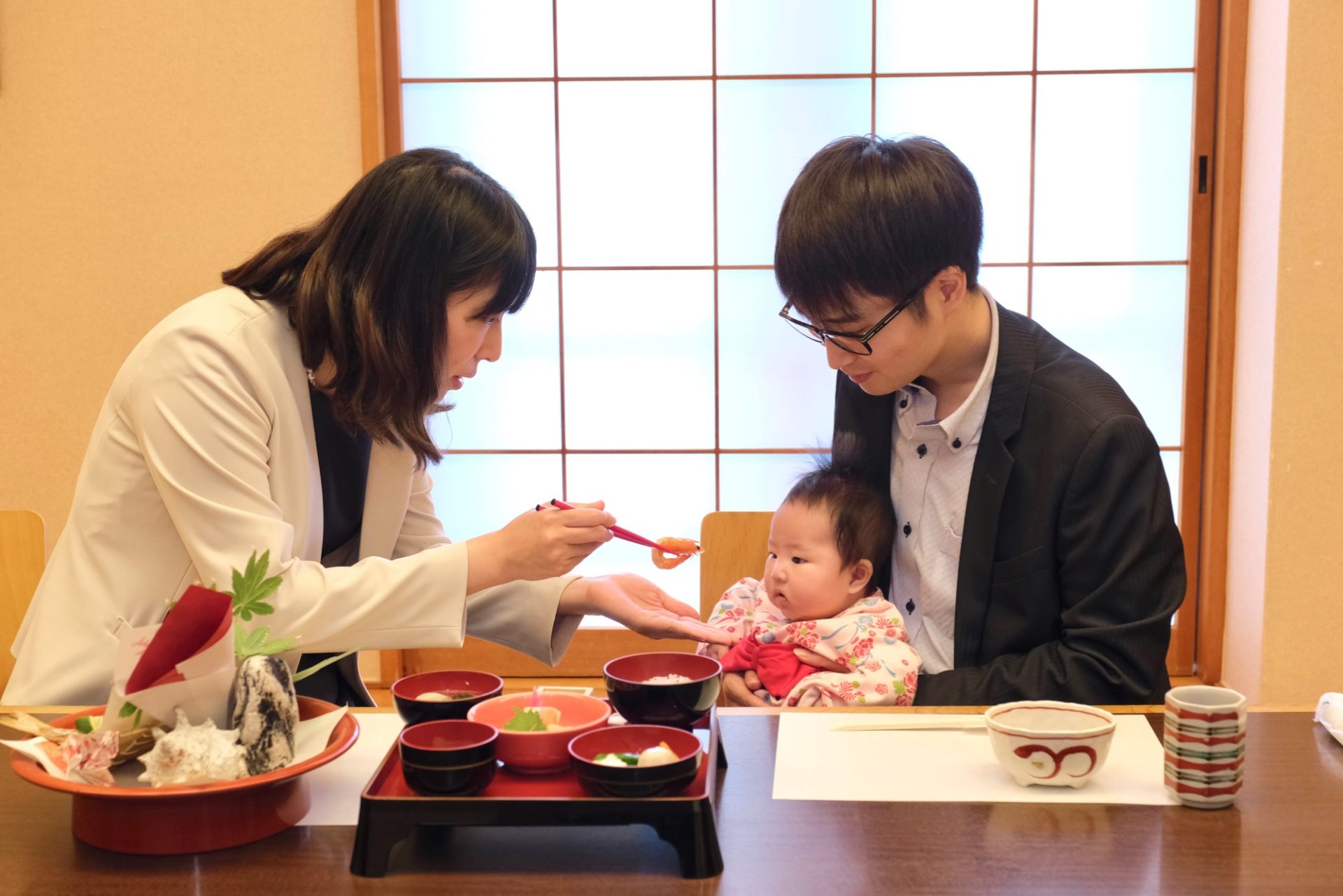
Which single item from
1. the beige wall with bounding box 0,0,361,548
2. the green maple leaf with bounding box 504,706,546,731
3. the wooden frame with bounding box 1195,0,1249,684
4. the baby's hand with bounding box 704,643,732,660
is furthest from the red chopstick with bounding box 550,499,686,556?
the wooden frame with bounding box 1195,0,1249,684

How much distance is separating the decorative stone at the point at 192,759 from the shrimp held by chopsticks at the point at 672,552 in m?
0.93

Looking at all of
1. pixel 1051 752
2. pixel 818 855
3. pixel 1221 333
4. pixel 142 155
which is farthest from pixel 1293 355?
pixel 142 155

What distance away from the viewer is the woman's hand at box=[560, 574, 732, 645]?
168 centimetres

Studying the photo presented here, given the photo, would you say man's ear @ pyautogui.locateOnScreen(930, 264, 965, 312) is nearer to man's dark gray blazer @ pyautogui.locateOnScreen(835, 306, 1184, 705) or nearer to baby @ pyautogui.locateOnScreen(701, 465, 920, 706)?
man's dark gray blazer @ pyautogui.locateOnScreen(835, 306, 1184, 705)

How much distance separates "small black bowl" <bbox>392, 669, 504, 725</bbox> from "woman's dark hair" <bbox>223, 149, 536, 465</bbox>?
0.48 m

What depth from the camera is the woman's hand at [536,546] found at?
5.06 feet

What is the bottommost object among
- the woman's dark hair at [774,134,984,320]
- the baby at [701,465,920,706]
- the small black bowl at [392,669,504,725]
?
the baby at [701,465,920,706]

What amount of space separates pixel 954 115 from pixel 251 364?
2.57m

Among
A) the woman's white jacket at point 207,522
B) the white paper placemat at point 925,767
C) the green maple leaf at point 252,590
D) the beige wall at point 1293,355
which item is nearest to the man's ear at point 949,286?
the white paper placemat at point 925,767

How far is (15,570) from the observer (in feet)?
6.54

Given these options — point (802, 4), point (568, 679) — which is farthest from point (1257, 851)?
point (802, 4)

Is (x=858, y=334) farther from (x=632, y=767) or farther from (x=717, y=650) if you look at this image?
(x=632, y=767)

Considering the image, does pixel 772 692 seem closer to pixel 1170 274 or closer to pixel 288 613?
pixel 288 613

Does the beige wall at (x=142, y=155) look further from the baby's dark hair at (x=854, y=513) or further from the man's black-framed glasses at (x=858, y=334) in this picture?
the man's black-framed glasses at (x=858, y=334)
